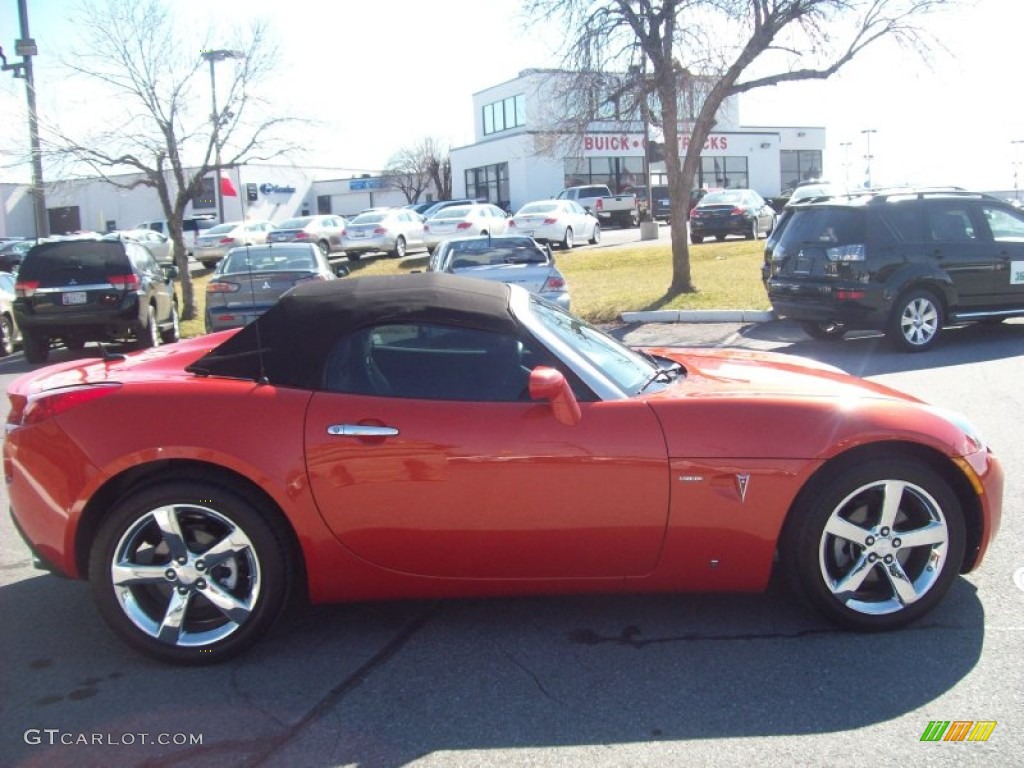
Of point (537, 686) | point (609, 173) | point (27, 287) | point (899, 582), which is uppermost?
point (609, 173)

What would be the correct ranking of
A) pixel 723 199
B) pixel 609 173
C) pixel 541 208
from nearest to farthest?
1. pixel 723 199
2. pixel 541 208
3. pixel 609 173

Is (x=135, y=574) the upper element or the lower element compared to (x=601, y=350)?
lower

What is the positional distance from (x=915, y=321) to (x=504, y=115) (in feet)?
163

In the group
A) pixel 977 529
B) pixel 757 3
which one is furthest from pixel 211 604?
pixel 757 3

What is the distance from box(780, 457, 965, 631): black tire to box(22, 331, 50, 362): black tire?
482 inches

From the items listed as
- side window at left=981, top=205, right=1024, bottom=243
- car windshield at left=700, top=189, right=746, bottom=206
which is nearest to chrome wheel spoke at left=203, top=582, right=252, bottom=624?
side window at left=981, top=205, right=1024, bottom=243

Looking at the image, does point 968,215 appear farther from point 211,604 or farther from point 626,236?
point 626,236

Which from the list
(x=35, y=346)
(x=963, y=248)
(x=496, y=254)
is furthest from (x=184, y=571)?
(x=35, y=346)

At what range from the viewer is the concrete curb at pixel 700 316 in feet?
45.0

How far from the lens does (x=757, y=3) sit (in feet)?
46.5

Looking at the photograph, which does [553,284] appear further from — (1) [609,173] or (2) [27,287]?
(1) [609,173]

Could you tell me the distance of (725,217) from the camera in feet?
92.9

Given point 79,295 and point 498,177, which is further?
point 498,177

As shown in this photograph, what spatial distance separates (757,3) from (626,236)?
71.1 feet
